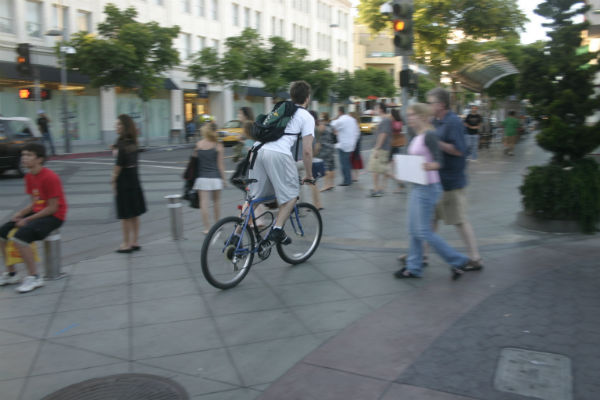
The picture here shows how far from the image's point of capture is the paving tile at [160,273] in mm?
5746

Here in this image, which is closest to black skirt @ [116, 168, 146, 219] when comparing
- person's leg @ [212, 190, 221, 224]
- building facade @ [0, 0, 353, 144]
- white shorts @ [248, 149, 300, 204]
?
person's leg @ [212, 190, 221, 224]

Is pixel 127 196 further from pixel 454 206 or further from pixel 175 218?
pixel 454 206

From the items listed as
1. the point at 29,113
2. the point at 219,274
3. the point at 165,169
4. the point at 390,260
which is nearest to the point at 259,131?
the point at 219,274

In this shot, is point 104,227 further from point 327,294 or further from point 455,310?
point 455,310

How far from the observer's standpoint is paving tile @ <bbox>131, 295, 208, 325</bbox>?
460cm

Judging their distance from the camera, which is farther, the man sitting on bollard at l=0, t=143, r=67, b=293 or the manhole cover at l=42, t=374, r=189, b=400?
the man sitting on bollard at l=0, t=143, r=67, b=293

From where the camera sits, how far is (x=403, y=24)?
9719 mm

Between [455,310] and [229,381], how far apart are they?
2.06 m

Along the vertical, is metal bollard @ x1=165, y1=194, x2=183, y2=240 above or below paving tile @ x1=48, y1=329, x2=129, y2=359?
above

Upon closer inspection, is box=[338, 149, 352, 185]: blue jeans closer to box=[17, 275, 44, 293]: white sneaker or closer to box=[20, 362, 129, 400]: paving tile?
box=[17, 275, 44, 293]: white sneaker

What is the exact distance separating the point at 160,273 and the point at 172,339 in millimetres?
1849

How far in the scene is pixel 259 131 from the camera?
18.1 ft

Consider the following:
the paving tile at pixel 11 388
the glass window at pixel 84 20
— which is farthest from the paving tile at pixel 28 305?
the glass window at pixel 84 20

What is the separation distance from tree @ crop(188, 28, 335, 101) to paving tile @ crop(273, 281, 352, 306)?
31456 millimetres
